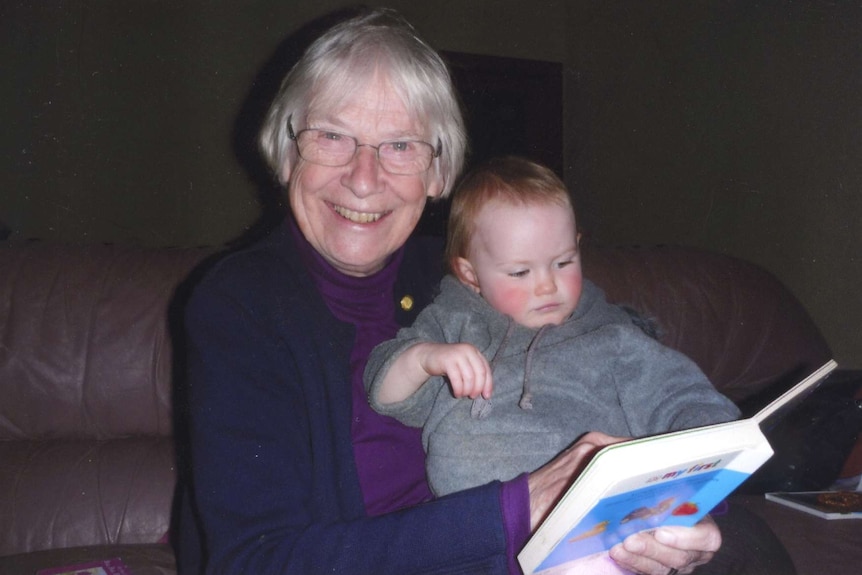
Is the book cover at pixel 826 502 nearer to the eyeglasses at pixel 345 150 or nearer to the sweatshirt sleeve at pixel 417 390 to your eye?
the sweatshirt sleeve at pixel 417 390

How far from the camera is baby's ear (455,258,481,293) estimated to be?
156cm

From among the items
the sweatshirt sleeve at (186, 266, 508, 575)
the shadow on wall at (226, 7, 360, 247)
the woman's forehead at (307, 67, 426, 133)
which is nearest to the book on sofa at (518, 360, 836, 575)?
the sweatshirt sleeve at (186, 266, 508, 575)

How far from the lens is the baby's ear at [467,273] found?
156cm

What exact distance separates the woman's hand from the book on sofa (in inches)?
0.7

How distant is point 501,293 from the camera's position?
145 centimetres

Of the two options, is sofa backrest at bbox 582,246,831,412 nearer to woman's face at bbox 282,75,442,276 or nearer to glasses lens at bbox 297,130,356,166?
woman's face at bbox 282,75,442,276

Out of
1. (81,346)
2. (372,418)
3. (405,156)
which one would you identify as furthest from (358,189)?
(81,346)

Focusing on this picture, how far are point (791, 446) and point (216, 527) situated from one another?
1.69 metres

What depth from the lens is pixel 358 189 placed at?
4.53ft

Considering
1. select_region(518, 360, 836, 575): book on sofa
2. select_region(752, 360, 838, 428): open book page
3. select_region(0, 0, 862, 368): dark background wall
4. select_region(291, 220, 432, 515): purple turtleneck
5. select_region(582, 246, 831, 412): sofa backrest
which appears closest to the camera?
select_region(518, 360, 836, 575): book on sofa

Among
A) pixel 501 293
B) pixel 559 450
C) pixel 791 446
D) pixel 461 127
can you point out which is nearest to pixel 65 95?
pixel 461 127

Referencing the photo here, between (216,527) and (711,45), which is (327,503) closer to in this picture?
(216,527)

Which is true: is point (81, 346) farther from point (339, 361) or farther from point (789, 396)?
point (789, 396)

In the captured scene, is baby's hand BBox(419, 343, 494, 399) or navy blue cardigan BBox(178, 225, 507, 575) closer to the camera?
navy blue cardigan BBox(178, 225, 507, 575)
